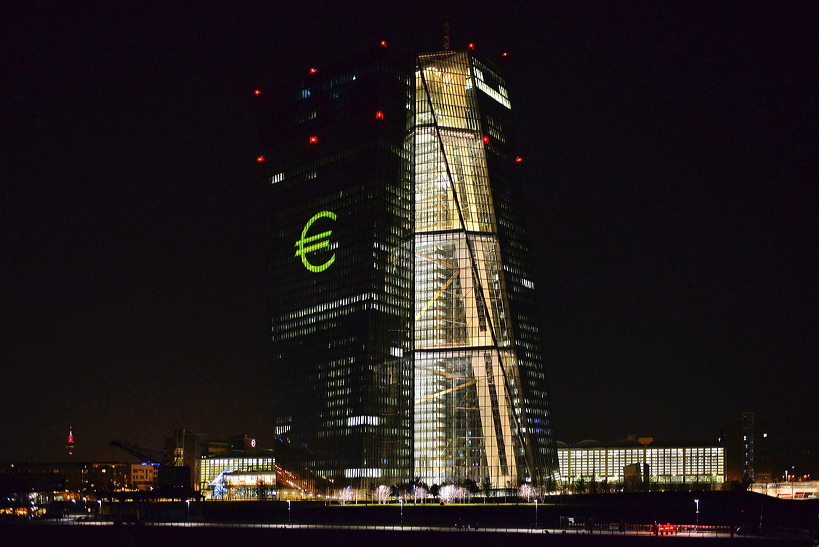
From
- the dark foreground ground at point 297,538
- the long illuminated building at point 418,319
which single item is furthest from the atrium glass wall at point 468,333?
the dark foreground ground at point 297,538

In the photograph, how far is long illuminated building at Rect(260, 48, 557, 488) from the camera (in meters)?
192

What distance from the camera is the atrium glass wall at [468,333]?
630ft

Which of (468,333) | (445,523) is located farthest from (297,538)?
(468,333)

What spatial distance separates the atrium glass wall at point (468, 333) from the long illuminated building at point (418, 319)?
0.68ft

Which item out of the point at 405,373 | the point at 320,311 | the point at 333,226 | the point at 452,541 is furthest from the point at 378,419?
the point at 452,541

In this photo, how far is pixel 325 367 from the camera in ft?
648

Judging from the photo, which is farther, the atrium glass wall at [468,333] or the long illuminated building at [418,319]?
the atrium glass wall at [468,333]

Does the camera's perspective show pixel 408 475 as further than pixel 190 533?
Yes

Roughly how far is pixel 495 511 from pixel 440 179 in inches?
2504

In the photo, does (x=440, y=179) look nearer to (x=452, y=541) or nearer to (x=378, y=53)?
(x=378, y=53)

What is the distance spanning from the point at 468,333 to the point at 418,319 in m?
9.15

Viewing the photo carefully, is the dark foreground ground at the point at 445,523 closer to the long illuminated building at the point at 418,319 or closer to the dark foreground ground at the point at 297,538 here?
the dark foreground ground at the point at 297,538

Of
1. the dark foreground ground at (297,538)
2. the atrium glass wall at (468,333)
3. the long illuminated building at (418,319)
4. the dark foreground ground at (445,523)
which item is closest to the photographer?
the dark foreground ground at (297,538)

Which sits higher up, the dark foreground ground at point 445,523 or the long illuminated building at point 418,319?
the long illuminated building at point 418,319
